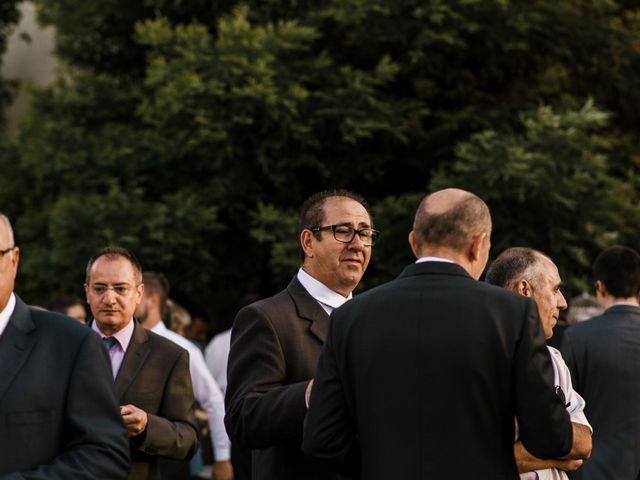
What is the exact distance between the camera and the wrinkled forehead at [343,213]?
533 centimetres

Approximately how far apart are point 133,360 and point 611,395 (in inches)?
113

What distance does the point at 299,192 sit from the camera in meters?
16.7

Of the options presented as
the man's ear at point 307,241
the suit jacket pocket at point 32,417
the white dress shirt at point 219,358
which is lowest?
the white dress shirt at point 219,358

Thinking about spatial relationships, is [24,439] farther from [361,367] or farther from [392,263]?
[392,263]

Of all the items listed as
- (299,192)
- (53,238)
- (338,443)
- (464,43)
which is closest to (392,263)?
(299,192)

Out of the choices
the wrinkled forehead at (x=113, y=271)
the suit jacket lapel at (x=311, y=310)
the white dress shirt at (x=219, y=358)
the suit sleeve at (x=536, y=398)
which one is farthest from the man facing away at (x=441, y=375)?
the white dress shirt at (x=219, y=358)

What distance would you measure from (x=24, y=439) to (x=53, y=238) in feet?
42.8

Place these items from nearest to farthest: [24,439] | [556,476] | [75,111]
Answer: [24,439]
[556,476]
[75,111]

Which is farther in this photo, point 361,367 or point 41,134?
point 41,134

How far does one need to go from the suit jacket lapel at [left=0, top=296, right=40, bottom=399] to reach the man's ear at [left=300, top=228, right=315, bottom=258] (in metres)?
1.58

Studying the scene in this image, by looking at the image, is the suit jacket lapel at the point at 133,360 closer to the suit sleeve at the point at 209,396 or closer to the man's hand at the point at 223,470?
the suit sleeve at the point at 209,396

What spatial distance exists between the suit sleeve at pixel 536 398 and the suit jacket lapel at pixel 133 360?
2794mm

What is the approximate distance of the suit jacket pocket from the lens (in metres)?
3.83

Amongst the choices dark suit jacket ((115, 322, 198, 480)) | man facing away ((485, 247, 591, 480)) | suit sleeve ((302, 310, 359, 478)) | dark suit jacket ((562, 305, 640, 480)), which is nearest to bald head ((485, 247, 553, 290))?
man facing away ((485, 247, 591, 480))
